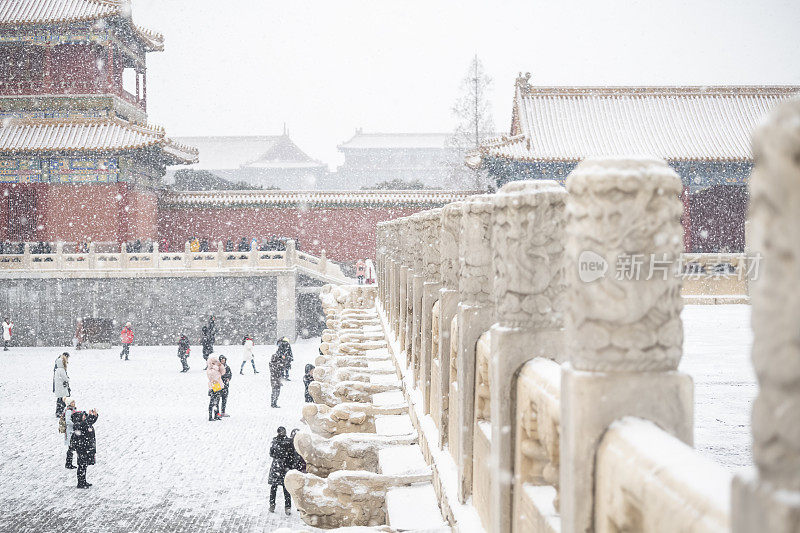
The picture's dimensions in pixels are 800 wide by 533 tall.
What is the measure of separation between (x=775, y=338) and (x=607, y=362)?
648mm

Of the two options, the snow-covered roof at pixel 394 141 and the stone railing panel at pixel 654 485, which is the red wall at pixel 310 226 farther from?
the snow-covered roof at pixel 394 141

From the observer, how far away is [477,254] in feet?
10.5

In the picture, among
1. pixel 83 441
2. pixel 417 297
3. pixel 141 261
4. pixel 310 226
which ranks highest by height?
pixel 310 226

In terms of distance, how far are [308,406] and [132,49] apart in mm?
25947

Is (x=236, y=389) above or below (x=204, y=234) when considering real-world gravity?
below

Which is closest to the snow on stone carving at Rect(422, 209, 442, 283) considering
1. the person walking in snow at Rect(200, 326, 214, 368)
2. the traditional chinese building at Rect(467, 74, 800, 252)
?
the person walking in snow at Rect(200, 326, 214, 368)

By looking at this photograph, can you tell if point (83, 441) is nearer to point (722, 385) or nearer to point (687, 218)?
point (722, 385)

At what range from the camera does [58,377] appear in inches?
531

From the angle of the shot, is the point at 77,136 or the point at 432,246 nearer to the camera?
the point at 432,246

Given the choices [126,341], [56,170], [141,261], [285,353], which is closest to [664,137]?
[285,353]

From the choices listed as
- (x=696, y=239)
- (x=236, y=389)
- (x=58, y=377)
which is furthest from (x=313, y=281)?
(x=696, y=239)

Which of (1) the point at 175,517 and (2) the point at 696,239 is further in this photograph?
(2) the point at 696,239

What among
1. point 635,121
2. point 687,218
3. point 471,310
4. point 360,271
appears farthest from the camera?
point 635,121

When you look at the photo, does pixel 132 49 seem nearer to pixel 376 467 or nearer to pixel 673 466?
pixel 376 467
